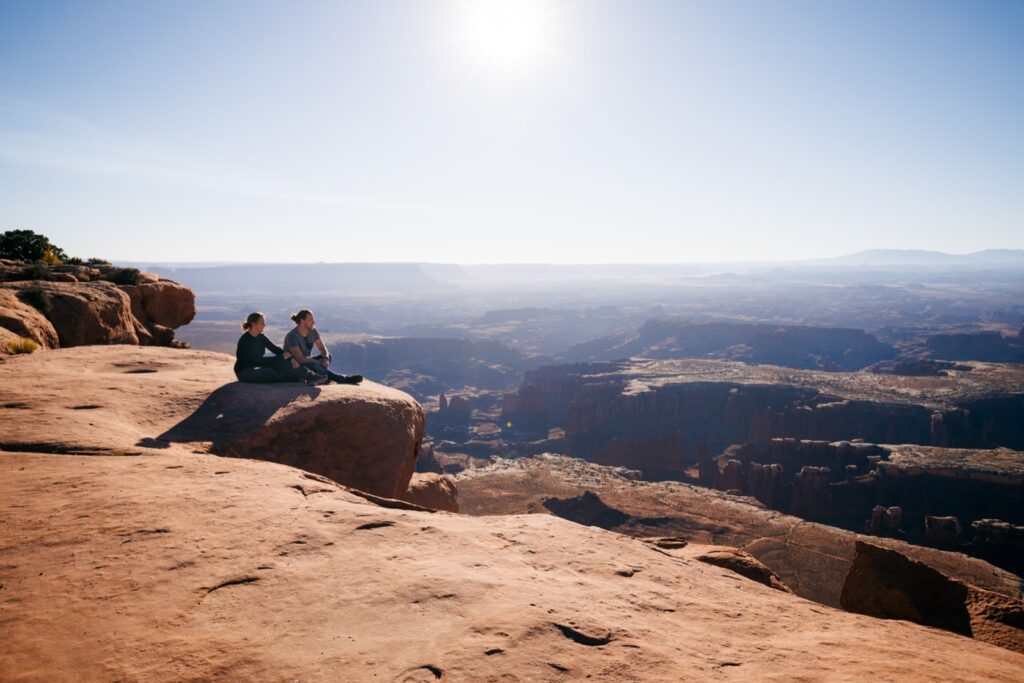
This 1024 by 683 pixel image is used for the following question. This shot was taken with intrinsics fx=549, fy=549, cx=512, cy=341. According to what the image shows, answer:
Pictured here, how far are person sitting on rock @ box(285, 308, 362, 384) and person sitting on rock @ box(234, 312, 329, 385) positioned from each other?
0.18m

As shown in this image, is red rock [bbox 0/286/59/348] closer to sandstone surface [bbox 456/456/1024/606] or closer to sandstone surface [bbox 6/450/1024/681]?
sandstone surface [bbox 6/450/1024/681]

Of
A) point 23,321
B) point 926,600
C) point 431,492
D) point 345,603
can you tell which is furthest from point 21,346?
point 926,600

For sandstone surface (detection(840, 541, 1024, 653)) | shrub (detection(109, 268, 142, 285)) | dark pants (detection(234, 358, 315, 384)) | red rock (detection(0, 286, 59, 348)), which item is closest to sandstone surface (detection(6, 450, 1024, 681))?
sandstone surface (detection(840, 541, 1024, 653))

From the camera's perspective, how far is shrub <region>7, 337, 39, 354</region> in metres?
11.6

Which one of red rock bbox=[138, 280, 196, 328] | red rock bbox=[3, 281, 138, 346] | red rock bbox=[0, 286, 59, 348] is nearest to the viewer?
red rock bbox=[0, 286, 59, 348]

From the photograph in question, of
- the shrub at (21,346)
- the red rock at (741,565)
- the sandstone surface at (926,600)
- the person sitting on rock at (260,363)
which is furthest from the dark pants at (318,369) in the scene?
the sandstone surface at (926,600)

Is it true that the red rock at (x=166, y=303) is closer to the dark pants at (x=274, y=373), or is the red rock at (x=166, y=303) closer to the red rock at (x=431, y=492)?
the dark pants at (x=274, y=373)

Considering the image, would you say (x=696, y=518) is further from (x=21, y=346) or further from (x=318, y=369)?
(x=21, y=346)

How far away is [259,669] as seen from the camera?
3385 millimetres

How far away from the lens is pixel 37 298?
48.2ft

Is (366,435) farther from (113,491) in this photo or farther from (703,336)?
(703,336)

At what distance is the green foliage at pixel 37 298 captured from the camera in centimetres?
1445

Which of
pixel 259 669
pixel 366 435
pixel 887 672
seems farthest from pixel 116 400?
pixel 887 672

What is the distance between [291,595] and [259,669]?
940 mm
